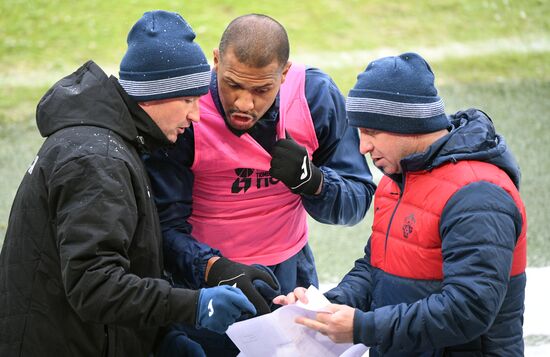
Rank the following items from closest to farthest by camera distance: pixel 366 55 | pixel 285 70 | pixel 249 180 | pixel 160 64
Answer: pixel 160 64, pixel 285 70, pixel 249 180, pixel 366 55

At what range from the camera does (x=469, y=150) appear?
9.89 feet

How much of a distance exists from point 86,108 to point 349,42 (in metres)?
7.10

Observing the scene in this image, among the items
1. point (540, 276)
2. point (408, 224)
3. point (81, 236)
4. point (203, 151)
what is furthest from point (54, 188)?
point (540, 276)

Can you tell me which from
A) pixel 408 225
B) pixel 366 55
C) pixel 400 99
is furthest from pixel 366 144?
pixel 366 55

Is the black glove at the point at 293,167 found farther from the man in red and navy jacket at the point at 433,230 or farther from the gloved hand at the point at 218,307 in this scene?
the gloved hand at the point at 218,307

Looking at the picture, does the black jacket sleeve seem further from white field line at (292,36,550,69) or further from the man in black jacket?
white field line at (292,36,550,69)

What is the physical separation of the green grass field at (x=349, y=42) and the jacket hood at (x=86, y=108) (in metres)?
5.28

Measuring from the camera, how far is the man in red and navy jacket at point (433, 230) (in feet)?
9.22

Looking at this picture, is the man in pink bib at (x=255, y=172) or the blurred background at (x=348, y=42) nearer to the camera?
the man in pink bib at (x=255, y=172)

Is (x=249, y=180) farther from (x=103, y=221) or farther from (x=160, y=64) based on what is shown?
(x=103, y=221)

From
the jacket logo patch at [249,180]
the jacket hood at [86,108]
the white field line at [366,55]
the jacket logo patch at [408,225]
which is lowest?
the white field line at [366,55]

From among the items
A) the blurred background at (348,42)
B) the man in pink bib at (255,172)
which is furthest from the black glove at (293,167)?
the blurred background at (348,42)

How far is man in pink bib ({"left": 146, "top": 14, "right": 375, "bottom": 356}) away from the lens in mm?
3480

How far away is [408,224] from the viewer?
3.08 meters
